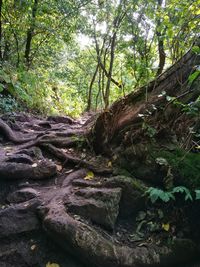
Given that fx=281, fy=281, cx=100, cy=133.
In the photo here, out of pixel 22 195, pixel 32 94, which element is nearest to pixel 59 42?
pixel 32 94

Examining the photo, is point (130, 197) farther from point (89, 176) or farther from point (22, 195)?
point (22, 195)

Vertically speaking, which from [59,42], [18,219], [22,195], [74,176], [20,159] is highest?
[59,42]

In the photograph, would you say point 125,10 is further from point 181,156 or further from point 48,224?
point 48,224

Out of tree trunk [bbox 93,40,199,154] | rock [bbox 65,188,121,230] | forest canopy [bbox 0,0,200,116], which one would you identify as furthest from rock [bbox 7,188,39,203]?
forest canopy [bbox 0,0,200,116]

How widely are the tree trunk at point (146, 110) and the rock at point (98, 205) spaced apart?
89cm

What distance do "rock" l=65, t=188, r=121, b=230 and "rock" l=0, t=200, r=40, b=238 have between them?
402 mm

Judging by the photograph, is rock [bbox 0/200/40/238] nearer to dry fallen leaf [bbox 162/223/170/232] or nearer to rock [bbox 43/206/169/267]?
rock [bbox 43/206/169/267]

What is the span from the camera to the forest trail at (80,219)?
2791 millimetres

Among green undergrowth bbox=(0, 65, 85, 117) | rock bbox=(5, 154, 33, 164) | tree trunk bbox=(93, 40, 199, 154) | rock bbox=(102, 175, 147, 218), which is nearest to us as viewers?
rock bbox=(102, 175, 147, 218)

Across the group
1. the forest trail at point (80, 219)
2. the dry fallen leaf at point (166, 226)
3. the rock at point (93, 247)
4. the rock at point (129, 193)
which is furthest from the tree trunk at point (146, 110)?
the rock at point (93, 247)

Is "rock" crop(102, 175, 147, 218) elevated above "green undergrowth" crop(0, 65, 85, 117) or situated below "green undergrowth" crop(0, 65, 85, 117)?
below

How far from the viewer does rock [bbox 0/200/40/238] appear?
9.78 feet

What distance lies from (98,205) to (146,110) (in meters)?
1.44

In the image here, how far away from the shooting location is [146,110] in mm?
3756
